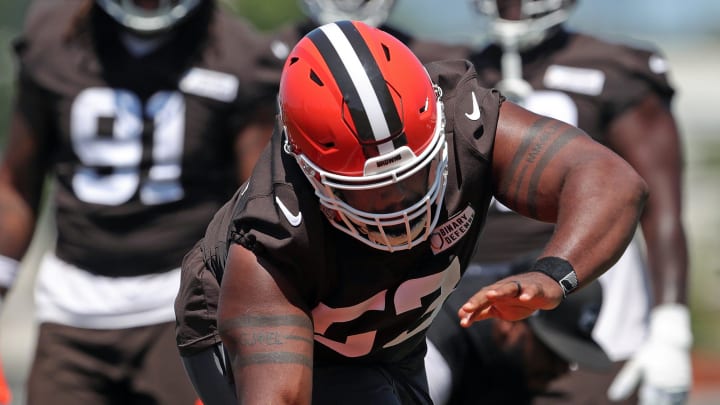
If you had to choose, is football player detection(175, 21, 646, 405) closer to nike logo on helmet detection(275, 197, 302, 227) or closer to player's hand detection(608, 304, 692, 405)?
nike logo on helmet detection(275, 197, 302, 227)

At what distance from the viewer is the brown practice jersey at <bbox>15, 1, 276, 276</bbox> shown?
4625 mm

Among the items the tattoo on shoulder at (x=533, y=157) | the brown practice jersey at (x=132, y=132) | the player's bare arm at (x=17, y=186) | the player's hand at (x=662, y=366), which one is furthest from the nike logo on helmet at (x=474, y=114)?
the player's bare arm at (x=17, y=186)

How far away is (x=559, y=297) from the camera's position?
113 inches

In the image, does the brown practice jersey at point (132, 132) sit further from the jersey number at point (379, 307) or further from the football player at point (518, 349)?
the jersey number at point (379, 307)

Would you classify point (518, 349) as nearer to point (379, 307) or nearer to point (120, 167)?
point (120, 167)

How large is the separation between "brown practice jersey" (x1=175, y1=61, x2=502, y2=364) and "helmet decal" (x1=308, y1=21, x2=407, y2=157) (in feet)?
0.69

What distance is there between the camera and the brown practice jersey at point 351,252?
2.95m

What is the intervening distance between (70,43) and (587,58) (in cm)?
174

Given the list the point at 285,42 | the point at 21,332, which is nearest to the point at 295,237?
the point at 285,42

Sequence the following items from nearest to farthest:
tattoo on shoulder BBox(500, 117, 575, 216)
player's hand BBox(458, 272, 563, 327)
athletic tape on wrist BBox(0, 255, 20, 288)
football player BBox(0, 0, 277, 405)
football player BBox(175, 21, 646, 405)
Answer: player's hand BBox(458, 272, 563, 327), football player BBox(175, 21, 646, 405), tattoo on shoulder BBox(500, 117, 575, 216), football player BBox(0, 0, 277, 405), athletic tape on wrist BBox(0, 255, 20, 288)

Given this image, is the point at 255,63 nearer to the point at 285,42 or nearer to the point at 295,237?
the point at 285,42

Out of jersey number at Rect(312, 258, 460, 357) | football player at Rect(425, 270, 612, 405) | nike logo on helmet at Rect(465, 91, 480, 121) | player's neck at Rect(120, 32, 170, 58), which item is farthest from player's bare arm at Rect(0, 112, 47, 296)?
nike logo on helmet at Rect(465, 91, 480, 121)

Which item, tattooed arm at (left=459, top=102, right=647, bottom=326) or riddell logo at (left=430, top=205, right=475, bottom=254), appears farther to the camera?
riddell logo at (left=430, top=205, right=475, bottom=254)

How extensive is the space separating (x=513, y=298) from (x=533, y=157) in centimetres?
42
